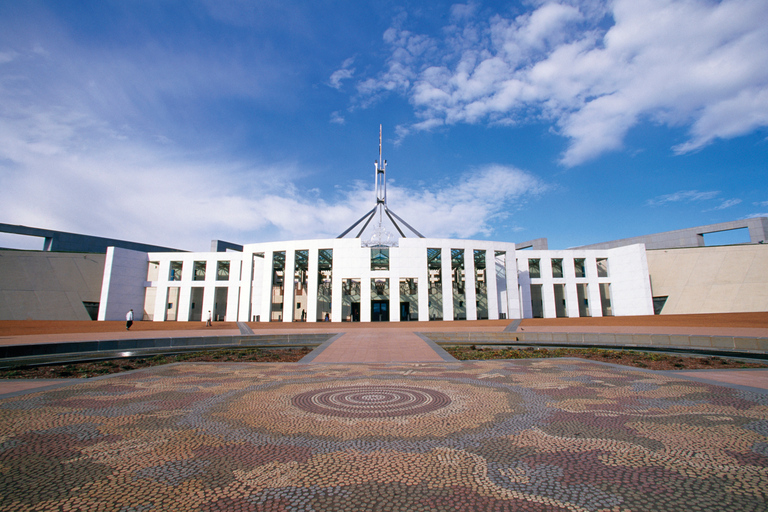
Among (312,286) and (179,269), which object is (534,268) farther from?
(179,269)

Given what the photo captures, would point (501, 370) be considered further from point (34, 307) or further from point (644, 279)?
point (34, 307)

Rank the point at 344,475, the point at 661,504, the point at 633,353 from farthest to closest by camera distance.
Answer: the point at 633,353 → the point at 344,475 → the point at 661,504

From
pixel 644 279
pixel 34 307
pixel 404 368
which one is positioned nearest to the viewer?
pixel 404 368

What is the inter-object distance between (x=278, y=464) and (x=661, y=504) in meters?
3.28

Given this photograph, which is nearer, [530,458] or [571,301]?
[530,458]

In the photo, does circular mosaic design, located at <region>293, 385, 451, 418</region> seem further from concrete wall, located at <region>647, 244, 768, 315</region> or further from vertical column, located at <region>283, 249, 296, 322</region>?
concrete wall, located at <region>647, 244, 768, 315</region>

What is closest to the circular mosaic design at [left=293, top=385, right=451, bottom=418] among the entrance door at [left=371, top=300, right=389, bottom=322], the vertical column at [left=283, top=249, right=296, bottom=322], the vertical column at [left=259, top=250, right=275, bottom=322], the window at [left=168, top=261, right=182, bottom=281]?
the vertical column at [left=283, top=249, right=296, bottom=322]

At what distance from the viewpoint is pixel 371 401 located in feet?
19.4

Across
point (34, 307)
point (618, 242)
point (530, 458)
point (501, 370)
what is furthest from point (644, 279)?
point (34, 307)

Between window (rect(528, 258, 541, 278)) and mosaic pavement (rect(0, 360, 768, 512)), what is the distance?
1701 inches

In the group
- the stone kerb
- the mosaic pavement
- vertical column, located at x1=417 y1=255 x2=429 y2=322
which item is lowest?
the mosaic pavement

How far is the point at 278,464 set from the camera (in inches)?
136

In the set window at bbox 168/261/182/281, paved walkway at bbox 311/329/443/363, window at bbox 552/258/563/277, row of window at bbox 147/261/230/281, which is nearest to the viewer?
paved walkway at bbox 311/329/443/363

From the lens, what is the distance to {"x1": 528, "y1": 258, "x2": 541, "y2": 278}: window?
47.6 meters
